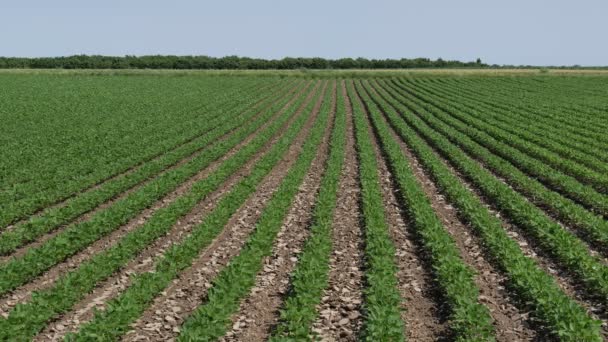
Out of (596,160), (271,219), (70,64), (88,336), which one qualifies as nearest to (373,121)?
(596,160)

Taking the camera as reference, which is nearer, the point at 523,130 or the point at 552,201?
the point at 552,201

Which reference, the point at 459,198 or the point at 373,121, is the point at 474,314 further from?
the point at 373,121

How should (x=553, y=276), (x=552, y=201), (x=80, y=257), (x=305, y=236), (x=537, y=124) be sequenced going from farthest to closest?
(x=537, y=124), (x=552, y=201), (x=305, y=236), (x=80, y=257), (x=553, y=276)

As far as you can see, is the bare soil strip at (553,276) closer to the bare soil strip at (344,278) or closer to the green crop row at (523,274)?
the green crop row at (523,274)

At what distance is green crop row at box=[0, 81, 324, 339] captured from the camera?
26.4ft

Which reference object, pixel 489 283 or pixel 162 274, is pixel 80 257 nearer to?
pixel 162 274

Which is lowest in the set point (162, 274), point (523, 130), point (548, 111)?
point (162, 274)

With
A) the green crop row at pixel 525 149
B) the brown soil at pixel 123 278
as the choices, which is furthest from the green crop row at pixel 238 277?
A: the green crop row at pixel 525 149

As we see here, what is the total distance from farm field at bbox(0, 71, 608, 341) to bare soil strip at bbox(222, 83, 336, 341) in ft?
0.15

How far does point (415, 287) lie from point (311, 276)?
2196 mm

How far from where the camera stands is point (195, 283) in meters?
10.1

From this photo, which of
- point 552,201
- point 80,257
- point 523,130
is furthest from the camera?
point 523,130

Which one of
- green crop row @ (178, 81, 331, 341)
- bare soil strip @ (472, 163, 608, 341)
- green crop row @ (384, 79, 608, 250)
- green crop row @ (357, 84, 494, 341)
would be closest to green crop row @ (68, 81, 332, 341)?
green crop row @ (178, 81, 331, 341)

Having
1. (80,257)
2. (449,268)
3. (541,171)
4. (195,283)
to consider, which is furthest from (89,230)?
(541,171)
